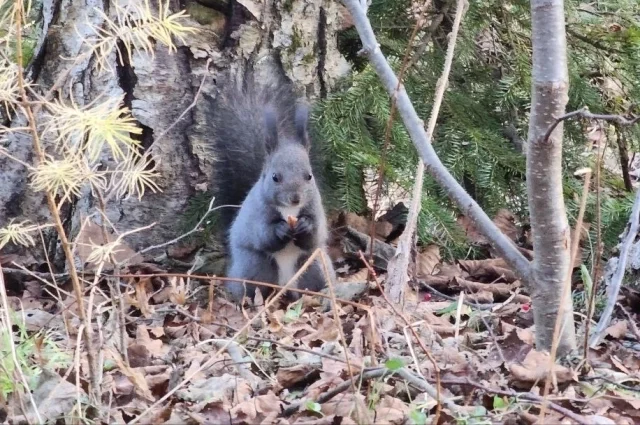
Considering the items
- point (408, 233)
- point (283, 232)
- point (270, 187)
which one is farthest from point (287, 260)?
point (408, 233)

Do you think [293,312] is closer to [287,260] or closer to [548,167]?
[287,260]

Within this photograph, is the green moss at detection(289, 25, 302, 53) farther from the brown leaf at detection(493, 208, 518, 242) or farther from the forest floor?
the forest floor

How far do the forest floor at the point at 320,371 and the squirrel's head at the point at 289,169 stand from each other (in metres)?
0.76

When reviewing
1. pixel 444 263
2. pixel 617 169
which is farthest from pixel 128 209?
pixel 617 169

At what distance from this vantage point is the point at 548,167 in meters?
1.69

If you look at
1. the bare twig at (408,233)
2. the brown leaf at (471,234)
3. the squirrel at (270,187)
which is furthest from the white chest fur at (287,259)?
the bare twig at (408,233)

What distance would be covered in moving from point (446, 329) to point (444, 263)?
3.07ft

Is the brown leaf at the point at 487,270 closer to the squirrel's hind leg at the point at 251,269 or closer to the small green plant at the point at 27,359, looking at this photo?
the squirrel's hind leg at the point at 251,269

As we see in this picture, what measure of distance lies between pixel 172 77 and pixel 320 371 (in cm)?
166

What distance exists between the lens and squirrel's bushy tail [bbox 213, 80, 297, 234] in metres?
3.29

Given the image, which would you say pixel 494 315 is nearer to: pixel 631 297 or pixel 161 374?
pixel 631 297

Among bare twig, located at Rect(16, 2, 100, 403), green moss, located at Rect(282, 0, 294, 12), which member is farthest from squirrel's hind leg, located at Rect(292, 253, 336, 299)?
bare twig, located at Rect(16, 2, 100, 403)

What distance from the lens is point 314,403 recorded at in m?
1.68

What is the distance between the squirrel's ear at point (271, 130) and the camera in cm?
330
